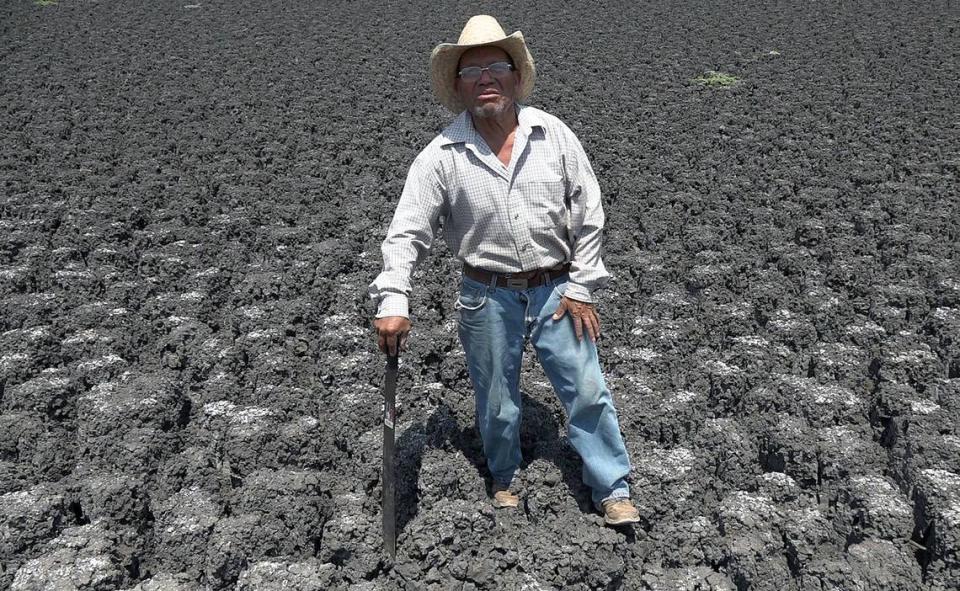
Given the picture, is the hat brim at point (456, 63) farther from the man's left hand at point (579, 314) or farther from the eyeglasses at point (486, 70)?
the man's left hand at point (579, 314)

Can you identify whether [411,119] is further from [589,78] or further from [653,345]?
[653,345]

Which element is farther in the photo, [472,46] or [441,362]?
[441,362]

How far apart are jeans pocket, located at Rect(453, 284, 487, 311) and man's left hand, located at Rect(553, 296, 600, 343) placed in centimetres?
27

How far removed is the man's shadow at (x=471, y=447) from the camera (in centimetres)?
341

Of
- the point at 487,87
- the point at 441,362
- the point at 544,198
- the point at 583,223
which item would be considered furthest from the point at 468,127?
the point at 441,362

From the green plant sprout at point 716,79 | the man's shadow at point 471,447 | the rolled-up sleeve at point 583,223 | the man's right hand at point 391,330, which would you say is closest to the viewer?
the man's right hand at point 391,330

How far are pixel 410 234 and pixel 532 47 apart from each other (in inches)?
529

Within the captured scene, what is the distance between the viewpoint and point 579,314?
2.88 m

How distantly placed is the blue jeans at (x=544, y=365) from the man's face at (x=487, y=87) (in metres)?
0.64

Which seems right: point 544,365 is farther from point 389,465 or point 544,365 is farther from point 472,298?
point 389,465

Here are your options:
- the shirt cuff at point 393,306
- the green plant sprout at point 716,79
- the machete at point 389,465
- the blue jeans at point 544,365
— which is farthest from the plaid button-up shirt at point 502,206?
the green plant sprout at point 716,79

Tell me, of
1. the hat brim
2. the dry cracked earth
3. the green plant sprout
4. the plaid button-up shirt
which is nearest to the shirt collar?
the plaid button-up shirt

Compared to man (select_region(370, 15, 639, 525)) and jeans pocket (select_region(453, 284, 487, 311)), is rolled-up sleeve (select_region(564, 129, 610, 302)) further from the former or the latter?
jeans pocket (select_region(453, 284, 487, 311))

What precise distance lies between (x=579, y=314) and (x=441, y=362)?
5.72 feet
